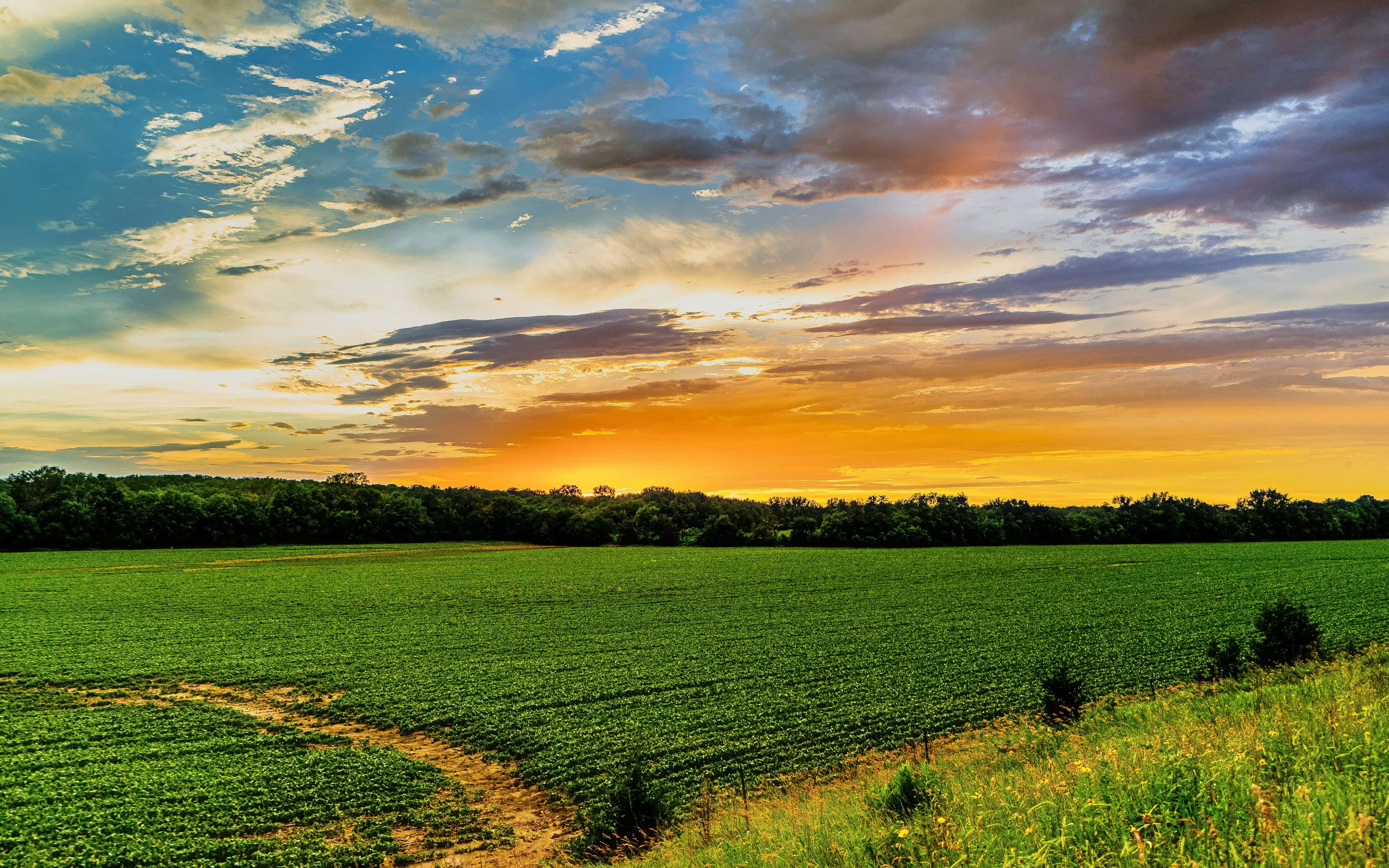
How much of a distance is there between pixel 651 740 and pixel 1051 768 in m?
17.1

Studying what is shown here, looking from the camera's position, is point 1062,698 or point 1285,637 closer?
point 1062,698

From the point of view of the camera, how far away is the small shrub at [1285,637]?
2630cm

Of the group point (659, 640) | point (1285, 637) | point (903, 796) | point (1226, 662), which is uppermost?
point (903, 796)

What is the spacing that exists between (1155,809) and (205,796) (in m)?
24.1

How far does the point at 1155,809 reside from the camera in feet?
23.3

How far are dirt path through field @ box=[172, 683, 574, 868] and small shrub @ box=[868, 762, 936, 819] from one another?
1072 centimetres

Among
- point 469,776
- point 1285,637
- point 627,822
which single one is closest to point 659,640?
point 469,776

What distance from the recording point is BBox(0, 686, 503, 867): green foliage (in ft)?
56.7

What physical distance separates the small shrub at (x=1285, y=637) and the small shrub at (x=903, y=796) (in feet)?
78.7

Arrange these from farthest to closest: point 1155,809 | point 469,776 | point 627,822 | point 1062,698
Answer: point 469,776 → point 1062,698 → point 627,822 → point 1155,809

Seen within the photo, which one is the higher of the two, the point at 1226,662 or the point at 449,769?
the point at 1226,662

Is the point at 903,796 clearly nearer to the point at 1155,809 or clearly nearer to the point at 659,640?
the point at 1155,809

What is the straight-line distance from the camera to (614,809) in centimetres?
1661

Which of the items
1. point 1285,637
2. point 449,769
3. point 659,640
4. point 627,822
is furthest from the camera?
point 659,640
